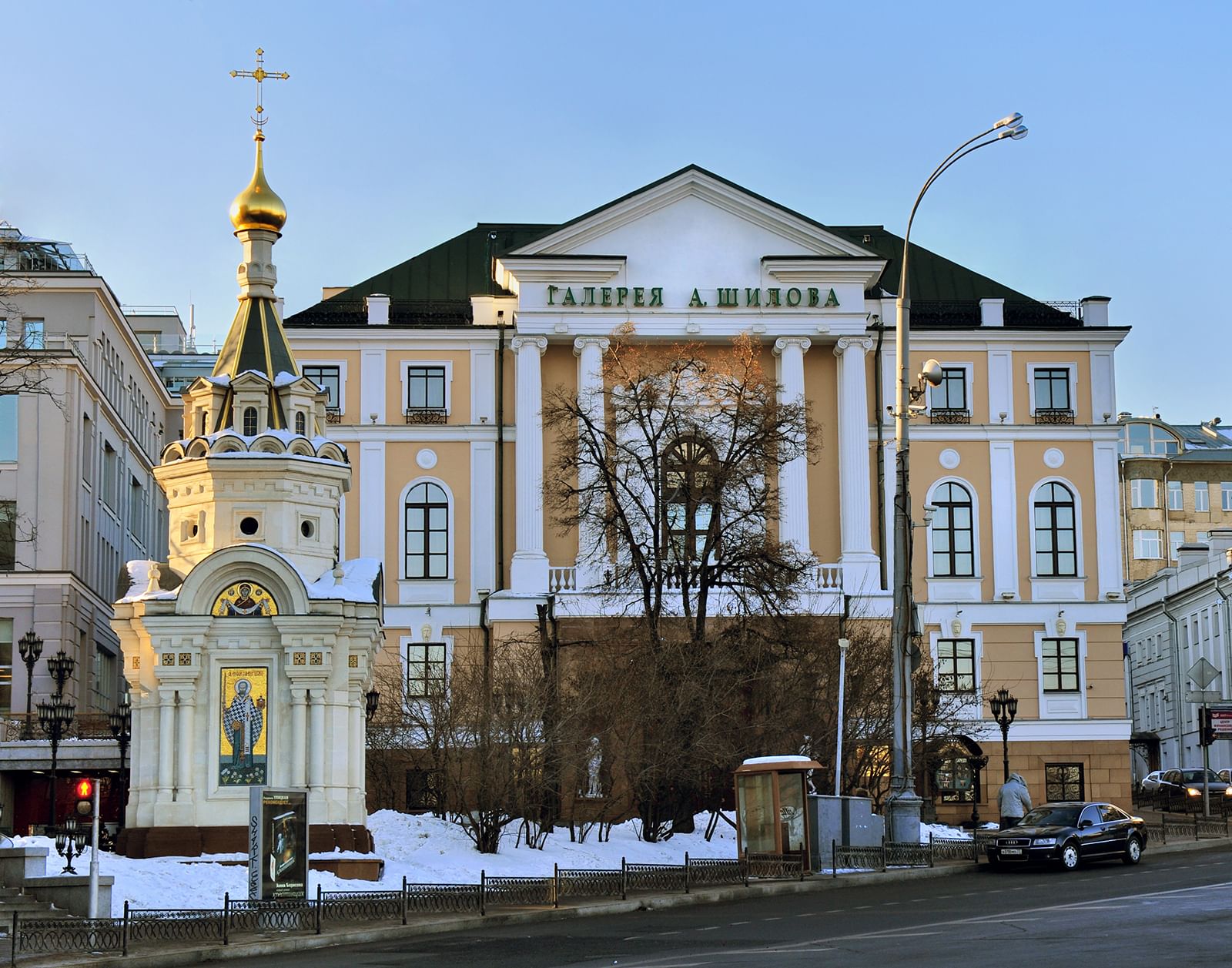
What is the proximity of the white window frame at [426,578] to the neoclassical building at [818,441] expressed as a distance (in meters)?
0.07

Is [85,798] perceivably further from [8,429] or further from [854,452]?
[854,452]

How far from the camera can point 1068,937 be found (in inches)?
909

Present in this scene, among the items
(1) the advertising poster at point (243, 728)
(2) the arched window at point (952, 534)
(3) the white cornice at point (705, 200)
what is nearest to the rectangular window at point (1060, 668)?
(2) the arched window at point (952, 534)

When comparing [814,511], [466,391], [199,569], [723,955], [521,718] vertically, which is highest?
[466,391]

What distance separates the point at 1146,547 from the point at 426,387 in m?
74.3

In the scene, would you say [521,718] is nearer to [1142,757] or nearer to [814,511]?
[814,511]

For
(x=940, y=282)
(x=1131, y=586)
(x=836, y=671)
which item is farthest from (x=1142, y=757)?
(x=836, y=671)

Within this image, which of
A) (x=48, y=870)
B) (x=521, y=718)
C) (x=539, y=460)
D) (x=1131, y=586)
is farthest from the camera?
(x=1131, y=586)

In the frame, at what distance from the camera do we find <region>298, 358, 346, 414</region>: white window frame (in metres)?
66.5

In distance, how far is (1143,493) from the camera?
128 metres

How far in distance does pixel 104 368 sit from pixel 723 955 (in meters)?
57.4

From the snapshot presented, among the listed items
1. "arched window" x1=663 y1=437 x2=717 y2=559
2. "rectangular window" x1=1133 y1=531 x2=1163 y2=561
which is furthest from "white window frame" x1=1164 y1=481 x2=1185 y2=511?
"arched window" x1=663 y1=437 x2=717 y2=559

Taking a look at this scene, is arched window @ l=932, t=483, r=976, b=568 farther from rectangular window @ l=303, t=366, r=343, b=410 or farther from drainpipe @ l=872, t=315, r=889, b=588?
rectangular window @ l=303, t=366, r=343, b=410

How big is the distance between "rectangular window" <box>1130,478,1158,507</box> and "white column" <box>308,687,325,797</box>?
100460 millimetres
